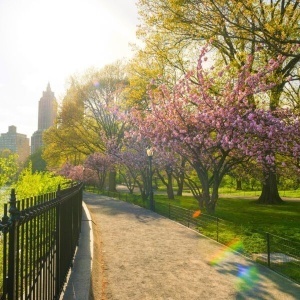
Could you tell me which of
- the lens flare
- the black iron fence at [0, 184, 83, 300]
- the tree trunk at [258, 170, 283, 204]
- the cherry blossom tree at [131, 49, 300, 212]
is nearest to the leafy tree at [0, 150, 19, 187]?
the cherry blossom tree at [131, 49, 300, 212]

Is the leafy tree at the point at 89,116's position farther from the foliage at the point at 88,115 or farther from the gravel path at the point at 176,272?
the gravel path at the point at 176,272

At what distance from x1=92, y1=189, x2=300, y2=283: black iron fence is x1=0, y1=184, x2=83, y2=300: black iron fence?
17.5 ft

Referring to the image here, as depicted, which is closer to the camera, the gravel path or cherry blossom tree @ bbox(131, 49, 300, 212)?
the gravel path

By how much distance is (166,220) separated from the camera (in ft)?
57.9

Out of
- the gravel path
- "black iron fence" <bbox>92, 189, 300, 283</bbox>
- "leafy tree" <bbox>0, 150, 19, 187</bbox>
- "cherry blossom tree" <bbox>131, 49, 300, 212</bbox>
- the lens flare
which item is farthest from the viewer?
→ "cherry blossom tree" <bbox>131, 49, 300, 212</bbox>

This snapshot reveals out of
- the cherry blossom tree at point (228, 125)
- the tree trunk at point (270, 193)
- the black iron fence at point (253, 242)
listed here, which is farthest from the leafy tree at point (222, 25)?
the tree trunk at point (270, 193)

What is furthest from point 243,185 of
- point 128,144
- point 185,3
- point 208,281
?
point 208,281

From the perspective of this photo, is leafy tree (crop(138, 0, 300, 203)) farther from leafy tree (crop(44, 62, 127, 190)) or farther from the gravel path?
leafy tree (crop(44, 62, 127, 190))

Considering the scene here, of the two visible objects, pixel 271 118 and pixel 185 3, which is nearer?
pixel 185 3

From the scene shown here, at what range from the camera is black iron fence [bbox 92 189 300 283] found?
29.7 ft

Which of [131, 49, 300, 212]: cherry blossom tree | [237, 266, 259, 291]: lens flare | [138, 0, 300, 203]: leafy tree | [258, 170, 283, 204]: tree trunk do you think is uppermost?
[138, 0, 300, 203]: leafy tree

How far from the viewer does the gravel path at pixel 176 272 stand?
7062mm

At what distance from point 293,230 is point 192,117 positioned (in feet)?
23.7

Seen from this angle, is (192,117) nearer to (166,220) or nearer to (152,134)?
(152,134)
